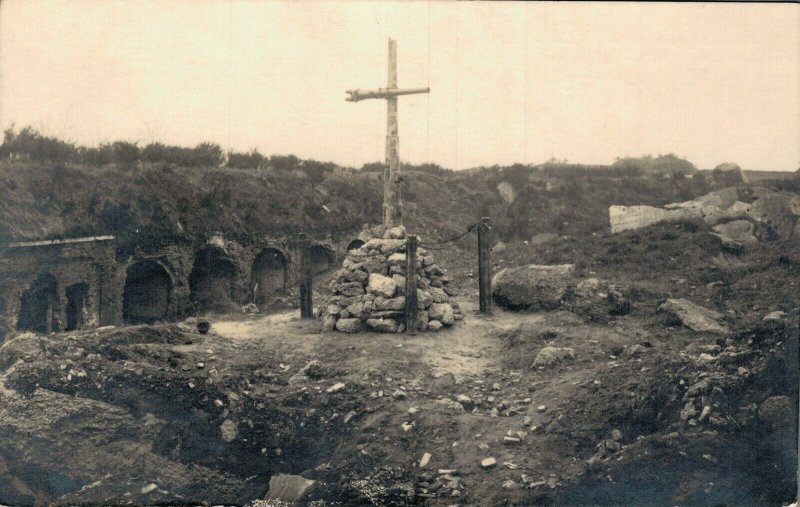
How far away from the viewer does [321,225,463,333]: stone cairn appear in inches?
437

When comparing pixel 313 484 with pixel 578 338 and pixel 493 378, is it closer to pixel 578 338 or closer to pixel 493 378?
pixel 493 378

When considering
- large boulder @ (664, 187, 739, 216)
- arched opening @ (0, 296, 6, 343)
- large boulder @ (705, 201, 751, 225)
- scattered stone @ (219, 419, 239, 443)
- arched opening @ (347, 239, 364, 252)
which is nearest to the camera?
scattered stone @ (219, 419, 239, 443)

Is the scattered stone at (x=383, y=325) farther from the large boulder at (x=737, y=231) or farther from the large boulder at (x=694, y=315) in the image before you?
the large boulder at (x=737, y=231)

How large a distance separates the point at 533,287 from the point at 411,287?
9.93 ft

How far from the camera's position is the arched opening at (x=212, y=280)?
15.1m

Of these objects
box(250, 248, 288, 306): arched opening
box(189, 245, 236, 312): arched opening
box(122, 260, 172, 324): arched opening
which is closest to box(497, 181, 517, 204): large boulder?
box(250, 248, 288, 306): arched opening

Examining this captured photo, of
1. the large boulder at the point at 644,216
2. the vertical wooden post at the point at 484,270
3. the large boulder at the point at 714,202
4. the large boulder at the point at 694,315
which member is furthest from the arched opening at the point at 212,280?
the large boulder at the point at 714,202

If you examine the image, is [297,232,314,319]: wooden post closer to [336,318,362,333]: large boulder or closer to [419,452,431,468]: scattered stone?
[336,318,362,333]: large boulder

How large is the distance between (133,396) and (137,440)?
743mm

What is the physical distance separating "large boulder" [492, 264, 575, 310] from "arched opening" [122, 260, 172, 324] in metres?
7.84

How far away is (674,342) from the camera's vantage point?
997cm

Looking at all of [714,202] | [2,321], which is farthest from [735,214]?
[2,321]

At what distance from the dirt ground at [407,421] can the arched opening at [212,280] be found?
5.18m

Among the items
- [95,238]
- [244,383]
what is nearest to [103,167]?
[95,238]
